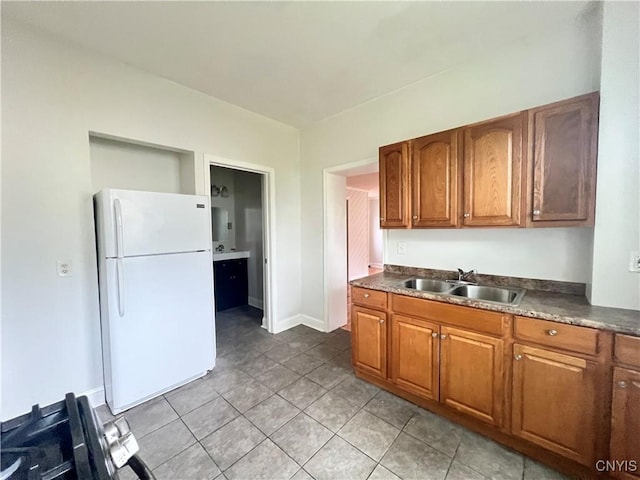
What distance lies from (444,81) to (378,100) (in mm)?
673

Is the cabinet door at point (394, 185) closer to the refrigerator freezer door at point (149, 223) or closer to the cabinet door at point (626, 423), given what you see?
the cabinet door at point (626, 423)

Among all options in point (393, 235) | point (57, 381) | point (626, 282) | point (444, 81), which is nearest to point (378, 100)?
point (444, 81)

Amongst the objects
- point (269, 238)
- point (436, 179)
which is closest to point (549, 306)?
point (436, 179)

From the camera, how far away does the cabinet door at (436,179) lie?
2061 millimetres

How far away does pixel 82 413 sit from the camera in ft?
1.95

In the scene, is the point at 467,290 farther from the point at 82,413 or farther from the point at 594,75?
the point at 82,413

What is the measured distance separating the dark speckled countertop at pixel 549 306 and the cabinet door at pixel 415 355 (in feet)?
0.81

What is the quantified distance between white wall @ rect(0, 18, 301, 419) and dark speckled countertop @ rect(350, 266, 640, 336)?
2296mm

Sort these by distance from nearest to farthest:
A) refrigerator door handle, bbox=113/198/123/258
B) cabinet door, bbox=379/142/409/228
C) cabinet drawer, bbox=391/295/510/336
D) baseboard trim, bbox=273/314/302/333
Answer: cabinet drawer, bbox=391/295/510/336, refrigerator door handle, bbox=113/198/123/258, cabinet door, bbox=379/142/409/228, baseboard trim, bbox=273/314/302/333

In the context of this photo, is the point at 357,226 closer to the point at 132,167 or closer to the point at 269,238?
the point at 269,238

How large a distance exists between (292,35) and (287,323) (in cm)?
317

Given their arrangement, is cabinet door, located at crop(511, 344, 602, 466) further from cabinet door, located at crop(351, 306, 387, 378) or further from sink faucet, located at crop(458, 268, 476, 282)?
cabinet door, located at crop(351, 306, 387, 378)

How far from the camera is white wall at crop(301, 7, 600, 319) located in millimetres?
1790

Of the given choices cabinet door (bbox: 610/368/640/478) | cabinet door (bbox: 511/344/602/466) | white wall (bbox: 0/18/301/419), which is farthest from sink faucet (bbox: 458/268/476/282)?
white wall (bbox: 0/18/301/419)
